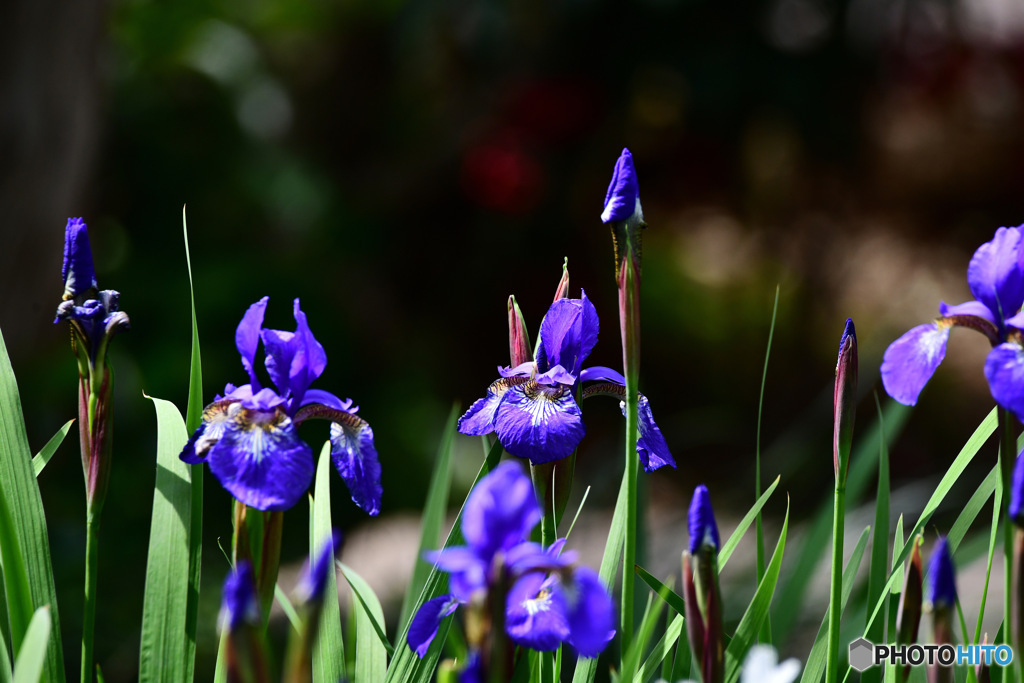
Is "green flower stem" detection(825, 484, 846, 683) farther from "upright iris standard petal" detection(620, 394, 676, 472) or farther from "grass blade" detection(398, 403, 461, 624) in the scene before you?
"grass blade" detection(398, 403, 461, 624)

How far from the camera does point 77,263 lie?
61 centimetres

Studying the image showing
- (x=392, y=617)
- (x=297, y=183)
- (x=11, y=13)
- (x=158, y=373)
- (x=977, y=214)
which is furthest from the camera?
(x=977, y=214)

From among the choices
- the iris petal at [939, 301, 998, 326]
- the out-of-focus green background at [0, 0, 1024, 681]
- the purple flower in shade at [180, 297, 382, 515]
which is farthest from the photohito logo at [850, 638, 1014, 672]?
the out-of-focus green background at [0, 0, 1024, 681]

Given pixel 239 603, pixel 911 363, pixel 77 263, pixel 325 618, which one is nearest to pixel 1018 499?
pixel 911 363

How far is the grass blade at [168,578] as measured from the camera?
619 mm

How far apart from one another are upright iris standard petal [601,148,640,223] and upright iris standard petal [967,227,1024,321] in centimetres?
24

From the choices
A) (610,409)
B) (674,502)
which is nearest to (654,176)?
(610,409)

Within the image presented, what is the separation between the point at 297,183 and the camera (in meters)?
3.54

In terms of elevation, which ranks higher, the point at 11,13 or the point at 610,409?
the point at 11,13

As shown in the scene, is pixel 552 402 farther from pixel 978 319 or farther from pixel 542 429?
pixel 978 319

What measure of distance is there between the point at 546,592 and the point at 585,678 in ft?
0.37

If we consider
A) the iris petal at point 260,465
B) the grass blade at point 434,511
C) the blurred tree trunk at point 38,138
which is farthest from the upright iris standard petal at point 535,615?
the blurred tree trunk at point 38,138

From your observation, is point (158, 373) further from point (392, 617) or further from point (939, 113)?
point (939, 113)

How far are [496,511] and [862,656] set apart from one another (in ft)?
1.14
